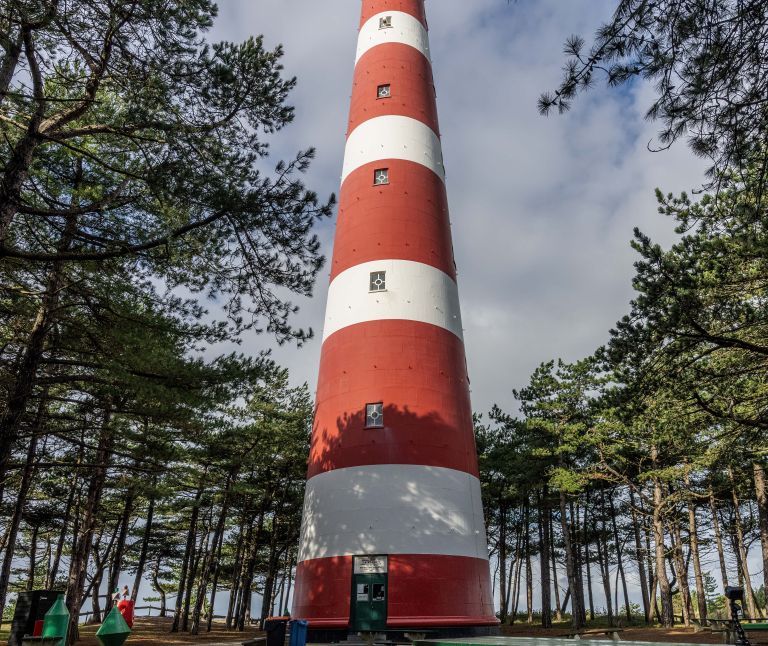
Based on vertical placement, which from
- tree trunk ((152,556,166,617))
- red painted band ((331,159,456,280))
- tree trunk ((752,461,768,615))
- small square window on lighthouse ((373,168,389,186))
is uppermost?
small square window on lighthouse ((373,168,389,186))

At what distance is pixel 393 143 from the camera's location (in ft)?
51.9

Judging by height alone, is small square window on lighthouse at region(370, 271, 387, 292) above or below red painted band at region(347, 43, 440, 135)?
below

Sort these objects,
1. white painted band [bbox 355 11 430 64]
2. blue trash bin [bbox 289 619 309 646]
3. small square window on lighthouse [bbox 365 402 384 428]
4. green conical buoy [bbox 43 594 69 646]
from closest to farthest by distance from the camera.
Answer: green conical buoy [bbox 43 594 69 646] → blue trash bin [bbox 289 619 309 646] → small square window on lighthouse [bbox 365 402 384 428] → white painted band [bbox 355 11 430 64]

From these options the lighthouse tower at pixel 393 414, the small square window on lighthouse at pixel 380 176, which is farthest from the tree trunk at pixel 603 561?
the small square window on lighthouse at pixel 380 176

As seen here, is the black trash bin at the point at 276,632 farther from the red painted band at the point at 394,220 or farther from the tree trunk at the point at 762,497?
the tree trunk at the point at 762,497

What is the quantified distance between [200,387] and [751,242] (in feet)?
31.6

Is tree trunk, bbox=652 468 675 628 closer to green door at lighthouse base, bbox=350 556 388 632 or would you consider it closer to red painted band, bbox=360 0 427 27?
green door at lighthouse base, bbox=350 556 388 632

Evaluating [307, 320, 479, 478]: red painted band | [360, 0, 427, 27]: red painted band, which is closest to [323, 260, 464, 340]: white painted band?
[307, 320, 479, 478]: red painted band

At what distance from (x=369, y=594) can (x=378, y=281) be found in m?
6.98

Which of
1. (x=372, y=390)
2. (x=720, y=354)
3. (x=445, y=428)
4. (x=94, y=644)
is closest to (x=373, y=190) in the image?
(x=372, y=390)

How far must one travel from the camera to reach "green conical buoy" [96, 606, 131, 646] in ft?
10.4

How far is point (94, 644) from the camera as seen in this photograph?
15.5 metres

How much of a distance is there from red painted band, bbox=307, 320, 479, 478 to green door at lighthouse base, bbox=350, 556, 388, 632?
2011 millimetres

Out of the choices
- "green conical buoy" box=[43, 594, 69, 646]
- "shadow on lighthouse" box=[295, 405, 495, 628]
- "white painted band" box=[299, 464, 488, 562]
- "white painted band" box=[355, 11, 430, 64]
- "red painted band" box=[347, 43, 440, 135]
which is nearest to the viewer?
"green conical buoy" box=[43, 594, 69, 646]
